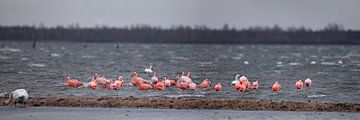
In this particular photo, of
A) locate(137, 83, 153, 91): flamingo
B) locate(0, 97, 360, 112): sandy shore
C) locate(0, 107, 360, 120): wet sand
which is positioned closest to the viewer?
locate(0, 107, 360, 120): wet sand

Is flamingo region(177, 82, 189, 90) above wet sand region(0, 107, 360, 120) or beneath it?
above

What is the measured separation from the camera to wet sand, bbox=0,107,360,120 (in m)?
16.9

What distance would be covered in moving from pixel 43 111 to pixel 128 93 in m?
8.17

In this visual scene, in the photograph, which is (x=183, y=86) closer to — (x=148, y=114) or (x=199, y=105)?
(x=199, y=105)

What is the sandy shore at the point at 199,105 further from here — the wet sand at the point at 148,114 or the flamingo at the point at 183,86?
the flamingo at the point at 183,86

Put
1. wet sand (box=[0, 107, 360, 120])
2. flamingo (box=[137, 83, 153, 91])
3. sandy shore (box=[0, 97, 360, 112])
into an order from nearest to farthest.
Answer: wet sand (box=[0, 107, 360, 120]), sandy shore (box=[0, 97, 360, 112]), flamingo (box=[137, 83, 153, 91])

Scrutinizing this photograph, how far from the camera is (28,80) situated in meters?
32.8

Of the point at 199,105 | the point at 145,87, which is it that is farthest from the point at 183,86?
the point at 199,105

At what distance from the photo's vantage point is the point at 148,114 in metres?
17.6

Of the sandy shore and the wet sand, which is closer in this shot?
the wet sand

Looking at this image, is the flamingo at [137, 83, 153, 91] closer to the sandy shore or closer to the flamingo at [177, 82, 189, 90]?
the flamingo at [177, 82, 189, 90]

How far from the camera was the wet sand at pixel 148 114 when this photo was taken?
55.4ft

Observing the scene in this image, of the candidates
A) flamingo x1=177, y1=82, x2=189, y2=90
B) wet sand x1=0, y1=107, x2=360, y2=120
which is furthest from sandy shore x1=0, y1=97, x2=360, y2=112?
flamingo x1=177, y1=82, x2=189, y2=90

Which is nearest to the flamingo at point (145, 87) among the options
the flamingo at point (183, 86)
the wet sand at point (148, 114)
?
the flamingo at point (183, 86)
